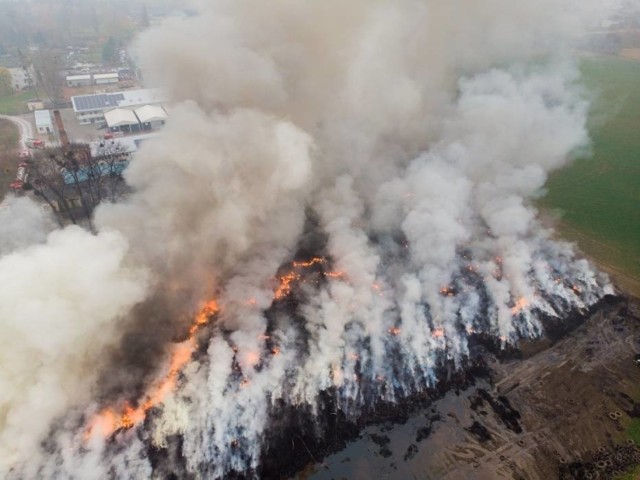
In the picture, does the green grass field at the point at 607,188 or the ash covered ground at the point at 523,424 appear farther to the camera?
the green grass field at the point at 607,188

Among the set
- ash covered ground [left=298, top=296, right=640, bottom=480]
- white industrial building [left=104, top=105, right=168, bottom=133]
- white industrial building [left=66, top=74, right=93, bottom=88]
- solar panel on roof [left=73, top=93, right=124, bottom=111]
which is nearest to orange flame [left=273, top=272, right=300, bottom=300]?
ash covered ground [left=298, top=296, right=640, bottom=480]

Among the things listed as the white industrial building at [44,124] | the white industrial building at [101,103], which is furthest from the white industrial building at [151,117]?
the white industrial building at [44,124]

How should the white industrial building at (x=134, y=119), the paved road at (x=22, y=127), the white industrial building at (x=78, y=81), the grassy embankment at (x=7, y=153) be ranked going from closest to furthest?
1. the grassy embankment at (x=7, y=153)
2. the paved road at (x=22, y=127)
3. the white industrial building at (x=134, y=119)
4. the white industrial building at (x=78, y=81)

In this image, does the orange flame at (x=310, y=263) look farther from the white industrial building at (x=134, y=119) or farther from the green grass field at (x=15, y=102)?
the green grass field at (x=15, y=102)

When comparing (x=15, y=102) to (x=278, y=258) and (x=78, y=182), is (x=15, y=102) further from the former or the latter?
(x=278, y=258)

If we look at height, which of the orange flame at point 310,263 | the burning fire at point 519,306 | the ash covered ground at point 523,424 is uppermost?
the orange flame at point 310,263

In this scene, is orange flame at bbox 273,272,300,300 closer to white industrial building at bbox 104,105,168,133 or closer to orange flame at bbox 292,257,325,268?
orange flame at bbox 292,257,325,268

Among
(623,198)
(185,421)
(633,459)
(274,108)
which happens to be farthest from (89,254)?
(623,198)
